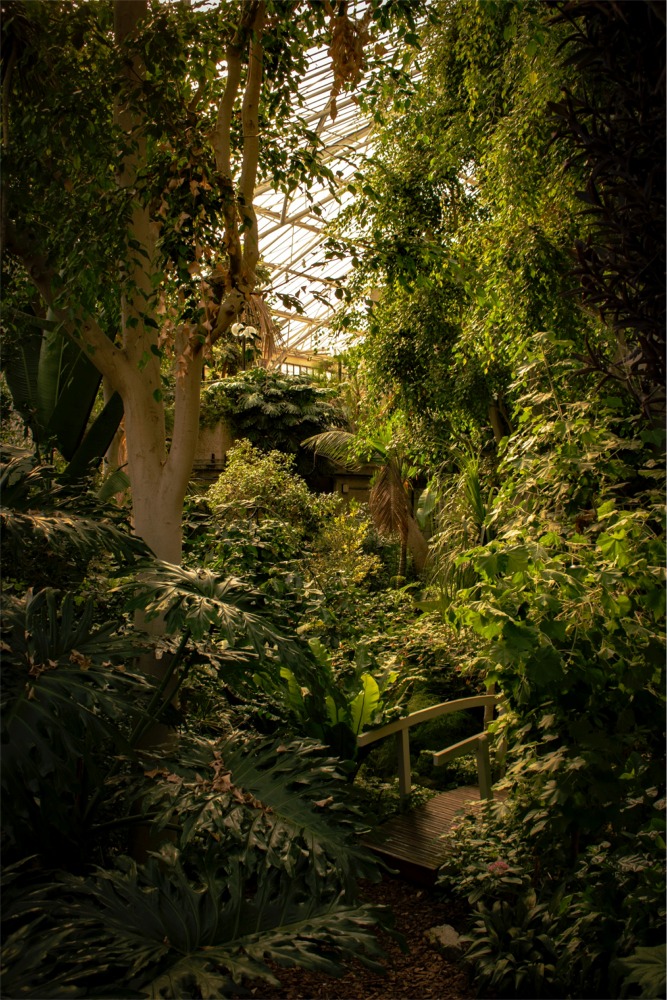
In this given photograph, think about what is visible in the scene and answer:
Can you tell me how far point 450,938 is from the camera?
347cm

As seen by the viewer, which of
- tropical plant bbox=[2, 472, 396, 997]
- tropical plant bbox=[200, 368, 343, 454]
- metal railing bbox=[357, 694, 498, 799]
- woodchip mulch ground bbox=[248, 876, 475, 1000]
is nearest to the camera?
tropical plant bbox=[2, 472, 396, 997]

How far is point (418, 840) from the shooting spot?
4188 mm

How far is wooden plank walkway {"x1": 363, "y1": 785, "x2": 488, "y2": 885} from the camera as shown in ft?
13.0

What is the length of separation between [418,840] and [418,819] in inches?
9.6

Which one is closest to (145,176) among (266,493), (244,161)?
(244,161)

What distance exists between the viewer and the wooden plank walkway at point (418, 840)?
3949 millimetres

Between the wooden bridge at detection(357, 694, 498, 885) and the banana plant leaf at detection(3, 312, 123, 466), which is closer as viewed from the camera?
the wooden bridge at detection(357, 694, 498, 885)

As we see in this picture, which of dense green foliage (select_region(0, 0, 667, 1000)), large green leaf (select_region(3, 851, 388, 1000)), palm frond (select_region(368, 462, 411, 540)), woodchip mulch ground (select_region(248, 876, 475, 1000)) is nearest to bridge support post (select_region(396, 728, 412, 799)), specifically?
dense green foliage (select_region(0, 0, 667, 1000))

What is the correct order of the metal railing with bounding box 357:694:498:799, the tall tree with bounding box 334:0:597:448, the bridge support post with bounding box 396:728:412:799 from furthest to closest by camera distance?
1. the tall tree with bounding box 334:0:597:448
2. the bridge support post with bounding box 396:728:412:799
3. the metal railing with bounding box 357:694:498:799

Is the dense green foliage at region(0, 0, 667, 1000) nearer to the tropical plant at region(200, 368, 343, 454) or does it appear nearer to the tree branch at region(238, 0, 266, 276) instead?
the tree branch at region(238, 0, 266, 276)

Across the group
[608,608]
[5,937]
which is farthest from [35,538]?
[608,608]

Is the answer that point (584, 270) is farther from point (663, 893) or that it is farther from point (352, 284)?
point (352, 284)

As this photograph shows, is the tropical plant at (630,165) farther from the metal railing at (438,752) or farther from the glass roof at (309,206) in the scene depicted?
the glass roof at (309,206)

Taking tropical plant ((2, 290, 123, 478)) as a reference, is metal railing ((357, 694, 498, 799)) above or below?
below
